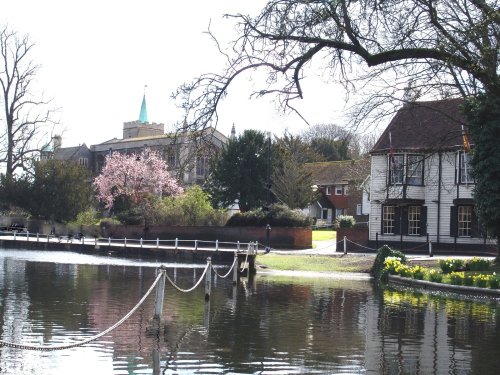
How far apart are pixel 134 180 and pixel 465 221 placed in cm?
3598

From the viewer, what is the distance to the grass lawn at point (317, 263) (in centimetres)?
3409

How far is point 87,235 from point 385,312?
48.4m

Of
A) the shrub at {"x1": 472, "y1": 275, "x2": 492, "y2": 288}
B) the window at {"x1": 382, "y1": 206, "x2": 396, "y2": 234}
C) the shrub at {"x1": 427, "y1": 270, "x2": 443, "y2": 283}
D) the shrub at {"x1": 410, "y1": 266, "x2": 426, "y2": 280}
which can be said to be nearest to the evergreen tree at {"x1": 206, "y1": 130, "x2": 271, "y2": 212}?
the window at {"x1": 382, "y1": 206, "x2": 396, "y2": 234}

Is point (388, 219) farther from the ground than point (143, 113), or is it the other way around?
point (143, 113)

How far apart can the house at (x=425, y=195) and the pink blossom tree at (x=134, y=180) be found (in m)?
27.6

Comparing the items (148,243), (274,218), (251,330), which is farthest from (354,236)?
(251,330)

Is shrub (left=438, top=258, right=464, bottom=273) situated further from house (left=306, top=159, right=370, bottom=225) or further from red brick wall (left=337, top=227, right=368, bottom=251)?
house (left=306, top=159, right=370, bottom=225)

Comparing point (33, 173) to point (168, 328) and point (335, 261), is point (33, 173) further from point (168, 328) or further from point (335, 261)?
point (168, 328)

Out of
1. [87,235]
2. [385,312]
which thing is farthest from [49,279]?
[87,235]

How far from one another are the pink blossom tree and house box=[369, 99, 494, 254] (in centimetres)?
2763

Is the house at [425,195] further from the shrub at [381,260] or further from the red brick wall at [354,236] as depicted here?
the shrub at [381,260]

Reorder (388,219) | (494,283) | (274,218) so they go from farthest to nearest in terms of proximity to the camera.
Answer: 1. (274,218)
2. (388,219)
3. (494,283)

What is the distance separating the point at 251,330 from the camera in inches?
569

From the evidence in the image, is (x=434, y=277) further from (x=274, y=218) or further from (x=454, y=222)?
(x=274, y=218)
